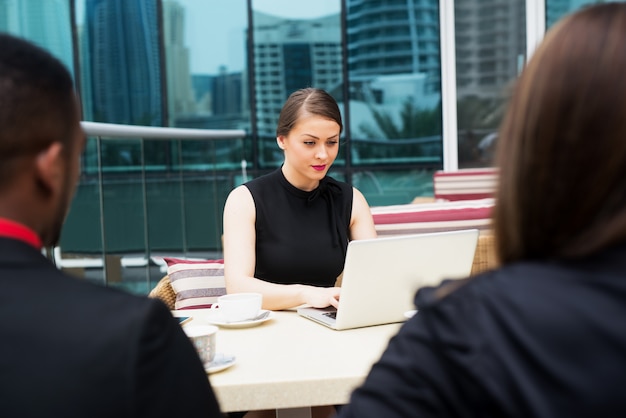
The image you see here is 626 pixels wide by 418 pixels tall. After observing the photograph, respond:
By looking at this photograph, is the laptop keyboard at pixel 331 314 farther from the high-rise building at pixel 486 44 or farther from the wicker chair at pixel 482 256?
the high-rise building at pixel 486 44

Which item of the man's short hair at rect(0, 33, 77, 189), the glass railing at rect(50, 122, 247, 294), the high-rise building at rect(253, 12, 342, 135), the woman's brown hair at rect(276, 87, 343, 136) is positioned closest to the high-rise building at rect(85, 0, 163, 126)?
the glass railing at rect(50, 122, 247, 294)

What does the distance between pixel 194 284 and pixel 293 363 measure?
94 cm

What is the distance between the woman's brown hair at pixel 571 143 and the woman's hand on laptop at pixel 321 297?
108cm

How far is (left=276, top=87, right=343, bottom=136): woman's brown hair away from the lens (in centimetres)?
222

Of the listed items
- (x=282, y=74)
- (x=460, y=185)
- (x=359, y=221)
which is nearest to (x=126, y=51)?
(x=282, y=74)

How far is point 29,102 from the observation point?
27.2 inches

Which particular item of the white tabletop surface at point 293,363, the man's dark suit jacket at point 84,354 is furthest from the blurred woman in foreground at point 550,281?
the white tabletop surface at point 293,363

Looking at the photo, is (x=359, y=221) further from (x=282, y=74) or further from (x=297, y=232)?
(x=282, y=74)

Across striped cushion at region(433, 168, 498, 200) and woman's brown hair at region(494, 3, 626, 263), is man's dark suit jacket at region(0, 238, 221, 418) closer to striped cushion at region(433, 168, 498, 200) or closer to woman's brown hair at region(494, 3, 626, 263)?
woman's brown hair at region(494, 3, 626, 263)

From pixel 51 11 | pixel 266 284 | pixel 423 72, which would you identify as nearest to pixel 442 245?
pixel 266 284

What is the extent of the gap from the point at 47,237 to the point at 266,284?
1.11 metres

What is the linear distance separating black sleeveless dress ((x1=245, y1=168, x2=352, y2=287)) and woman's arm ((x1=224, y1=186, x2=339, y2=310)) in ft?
0.17

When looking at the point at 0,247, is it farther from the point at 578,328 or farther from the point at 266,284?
the point at 266,284

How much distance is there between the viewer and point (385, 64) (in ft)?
20.7
